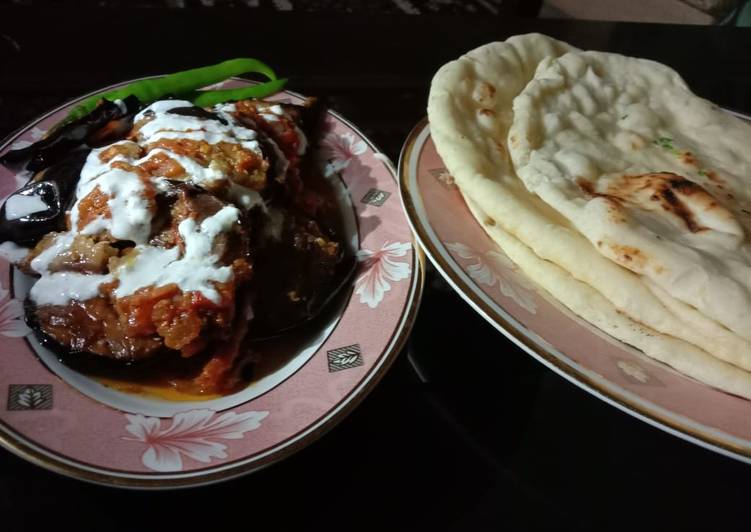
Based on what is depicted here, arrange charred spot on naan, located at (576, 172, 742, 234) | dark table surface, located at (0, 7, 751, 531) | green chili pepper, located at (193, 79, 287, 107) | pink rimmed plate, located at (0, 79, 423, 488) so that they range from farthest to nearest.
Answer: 1. green chili pepper, located at (193, 79, 287, 107)
2. charred spot on naan, located at (576, 172, 742, 234)
3. dark table surface, located at (0, 7, 751, 531)
4. pink rimmed plate, located at (0, 79, 423, 488)

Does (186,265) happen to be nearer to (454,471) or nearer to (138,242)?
(138,242)

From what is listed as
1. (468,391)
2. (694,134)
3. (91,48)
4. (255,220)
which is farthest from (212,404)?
(91,48)

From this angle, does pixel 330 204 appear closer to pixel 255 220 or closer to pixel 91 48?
pixel 255 220

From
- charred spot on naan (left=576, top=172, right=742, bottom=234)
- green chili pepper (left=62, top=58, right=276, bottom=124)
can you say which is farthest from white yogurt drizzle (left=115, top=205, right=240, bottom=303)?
charred spot on naan (left=576, top=172, right=742, bottom=234)

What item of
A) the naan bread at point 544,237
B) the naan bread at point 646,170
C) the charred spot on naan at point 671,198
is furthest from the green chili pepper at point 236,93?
the charred spot on naan at point 671,198

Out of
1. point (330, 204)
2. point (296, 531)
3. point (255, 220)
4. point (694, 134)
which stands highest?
point (694, 134)

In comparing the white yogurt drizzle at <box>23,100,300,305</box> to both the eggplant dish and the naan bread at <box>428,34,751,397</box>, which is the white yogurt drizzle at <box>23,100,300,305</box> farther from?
the naan bread at <box>428,34,751,397</box>
